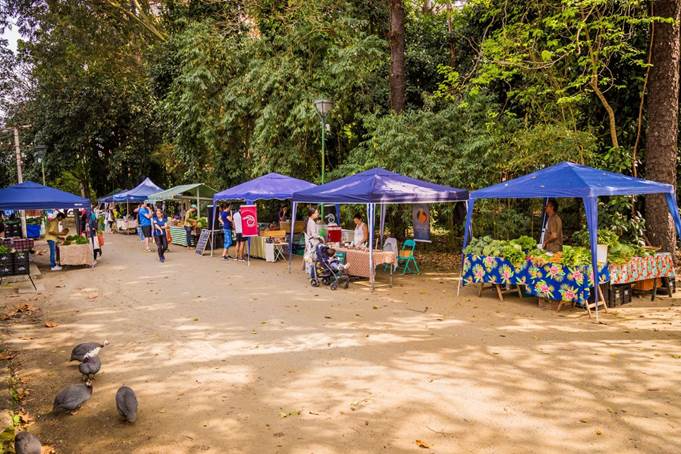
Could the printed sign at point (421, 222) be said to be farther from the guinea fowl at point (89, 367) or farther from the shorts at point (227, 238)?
the guinea fowl at point (89, 367)

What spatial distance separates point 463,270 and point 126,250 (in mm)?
14472

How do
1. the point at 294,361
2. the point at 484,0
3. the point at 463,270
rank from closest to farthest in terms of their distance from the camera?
1. the point at 294,361
2. the point at 463,270
3. the point at 484,0

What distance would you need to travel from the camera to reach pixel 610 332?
23.1 feet

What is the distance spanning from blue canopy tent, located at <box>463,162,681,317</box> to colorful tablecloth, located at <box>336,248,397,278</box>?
2582 mm

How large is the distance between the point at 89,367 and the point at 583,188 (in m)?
7.38

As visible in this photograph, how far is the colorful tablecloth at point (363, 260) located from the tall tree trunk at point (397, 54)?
5.88m

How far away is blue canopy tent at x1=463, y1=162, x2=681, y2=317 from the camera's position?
785 cm

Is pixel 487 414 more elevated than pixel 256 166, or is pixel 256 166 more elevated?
pixel 256 166

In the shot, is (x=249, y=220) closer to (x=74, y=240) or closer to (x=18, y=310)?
(x=74, y=240)

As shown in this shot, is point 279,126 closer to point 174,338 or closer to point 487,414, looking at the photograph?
point 174,338

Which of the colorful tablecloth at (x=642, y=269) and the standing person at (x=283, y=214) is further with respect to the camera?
the standing person at (x=283, y=214)

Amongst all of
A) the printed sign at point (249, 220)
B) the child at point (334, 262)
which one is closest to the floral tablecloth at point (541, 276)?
the child at point (334, 262)

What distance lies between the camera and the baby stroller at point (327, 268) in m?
10.6

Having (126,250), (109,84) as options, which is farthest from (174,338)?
(109,84)
